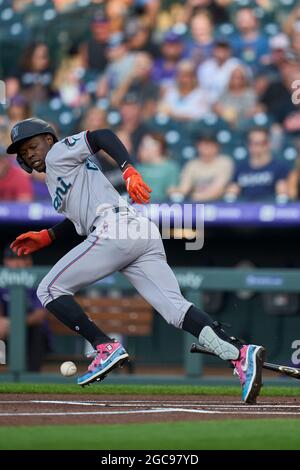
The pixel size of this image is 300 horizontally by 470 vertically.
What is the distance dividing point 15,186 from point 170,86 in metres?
2.00

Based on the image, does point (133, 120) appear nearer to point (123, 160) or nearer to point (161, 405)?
point (161, 405)

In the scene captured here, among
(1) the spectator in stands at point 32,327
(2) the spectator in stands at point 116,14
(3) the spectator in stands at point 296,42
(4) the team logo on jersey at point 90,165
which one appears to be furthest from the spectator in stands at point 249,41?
(4) the team logo on jersey at point 90,165

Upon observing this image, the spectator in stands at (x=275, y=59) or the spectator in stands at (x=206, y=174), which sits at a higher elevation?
the spectator in stands at (x=275, y=59)

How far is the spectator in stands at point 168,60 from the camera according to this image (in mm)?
11805

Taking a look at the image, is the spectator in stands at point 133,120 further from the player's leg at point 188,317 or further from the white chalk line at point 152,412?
the white chalk line at point 152,412

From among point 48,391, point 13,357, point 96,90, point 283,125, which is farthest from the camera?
Answer: point 96,90

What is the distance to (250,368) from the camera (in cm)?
531

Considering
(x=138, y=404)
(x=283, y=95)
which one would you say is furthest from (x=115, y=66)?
(x=138, y=404)

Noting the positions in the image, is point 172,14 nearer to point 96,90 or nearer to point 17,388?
point 96,90

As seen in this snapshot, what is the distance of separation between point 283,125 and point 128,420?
6486 millimetres

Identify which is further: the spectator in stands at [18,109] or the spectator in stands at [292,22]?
the spectator in stands at [18,109]

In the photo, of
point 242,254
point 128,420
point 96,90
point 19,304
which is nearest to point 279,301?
point 242,254

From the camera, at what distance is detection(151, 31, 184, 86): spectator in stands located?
11.8m

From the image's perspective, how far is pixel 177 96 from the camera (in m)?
11.5
